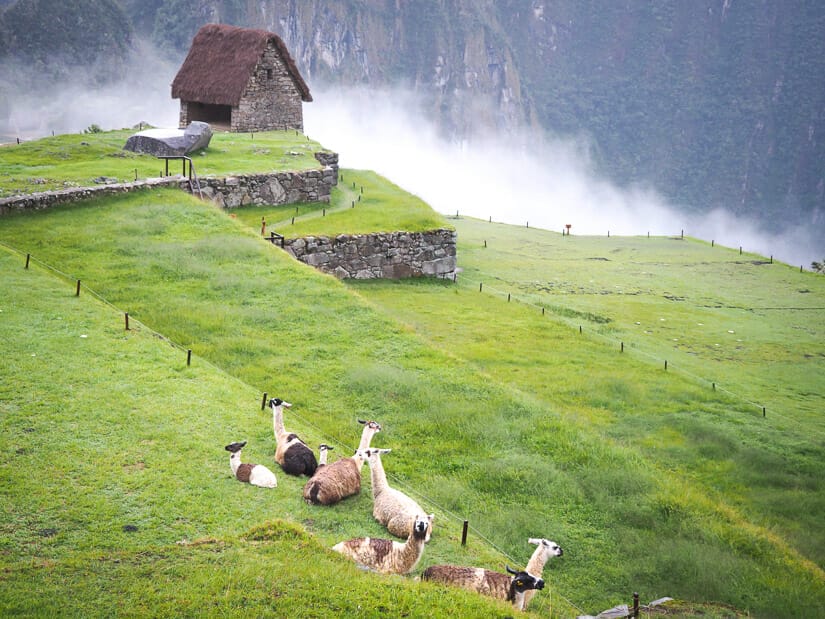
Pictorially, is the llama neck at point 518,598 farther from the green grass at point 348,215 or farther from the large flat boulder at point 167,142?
the large flat boulder at point 167,142

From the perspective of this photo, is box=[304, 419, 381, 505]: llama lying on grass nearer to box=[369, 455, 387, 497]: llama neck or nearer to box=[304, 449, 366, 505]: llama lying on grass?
box=[304, 449, 366, 505]: llama lying on grass

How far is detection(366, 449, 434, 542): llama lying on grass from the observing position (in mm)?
11047

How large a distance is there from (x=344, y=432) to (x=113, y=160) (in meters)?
18.7

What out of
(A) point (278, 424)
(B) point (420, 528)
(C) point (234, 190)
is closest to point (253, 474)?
(A) point (278, 424)

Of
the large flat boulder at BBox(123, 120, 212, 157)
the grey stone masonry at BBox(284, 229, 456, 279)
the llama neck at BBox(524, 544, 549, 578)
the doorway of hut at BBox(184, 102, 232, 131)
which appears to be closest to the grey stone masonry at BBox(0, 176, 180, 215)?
the grey stone masonry at BBox(284, 229, 456, 279)

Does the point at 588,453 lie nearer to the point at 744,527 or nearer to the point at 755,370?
the point at 744,527

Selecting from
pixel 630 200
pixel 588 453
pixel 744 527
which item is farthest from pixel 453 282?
pixel 630 200

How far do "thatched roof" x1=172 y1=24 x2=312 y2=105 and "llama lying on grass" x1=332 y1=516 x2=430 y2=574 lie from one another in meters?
33.3

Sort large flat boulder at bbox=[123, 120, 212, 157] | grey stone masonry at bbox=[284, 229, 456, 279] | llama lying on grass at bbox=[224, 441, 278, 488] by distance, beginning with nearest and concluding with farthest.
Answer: llama lying on grass at bbox=[224, 441, 278, 488], grey stone masonry at bbox=[284, 229, 456, 279], large flat boulder at bbox=[123, 120, 212, 157]

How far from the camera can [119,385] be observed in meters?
13.8

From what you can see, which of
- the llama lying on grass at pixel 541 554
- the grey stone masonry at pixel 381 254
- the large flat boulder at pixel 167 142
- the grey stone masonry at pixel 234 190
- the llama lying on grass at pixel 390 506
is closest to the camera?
the llama lying on grass at pixel 541 554

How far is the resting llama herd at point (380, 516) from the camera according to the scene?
9797mm

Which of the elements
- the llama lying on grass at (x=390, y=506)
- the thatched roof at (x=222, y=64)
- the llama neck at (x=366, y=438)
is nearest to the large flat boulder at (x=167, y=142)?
the thatched roof at (x=222, y=64)

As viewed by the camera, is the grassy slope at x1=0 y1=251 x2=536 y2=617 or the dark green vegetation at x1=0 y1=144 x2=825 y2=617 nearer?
the grassy slope at x1=0 y1=251 x2=536 y2=617
